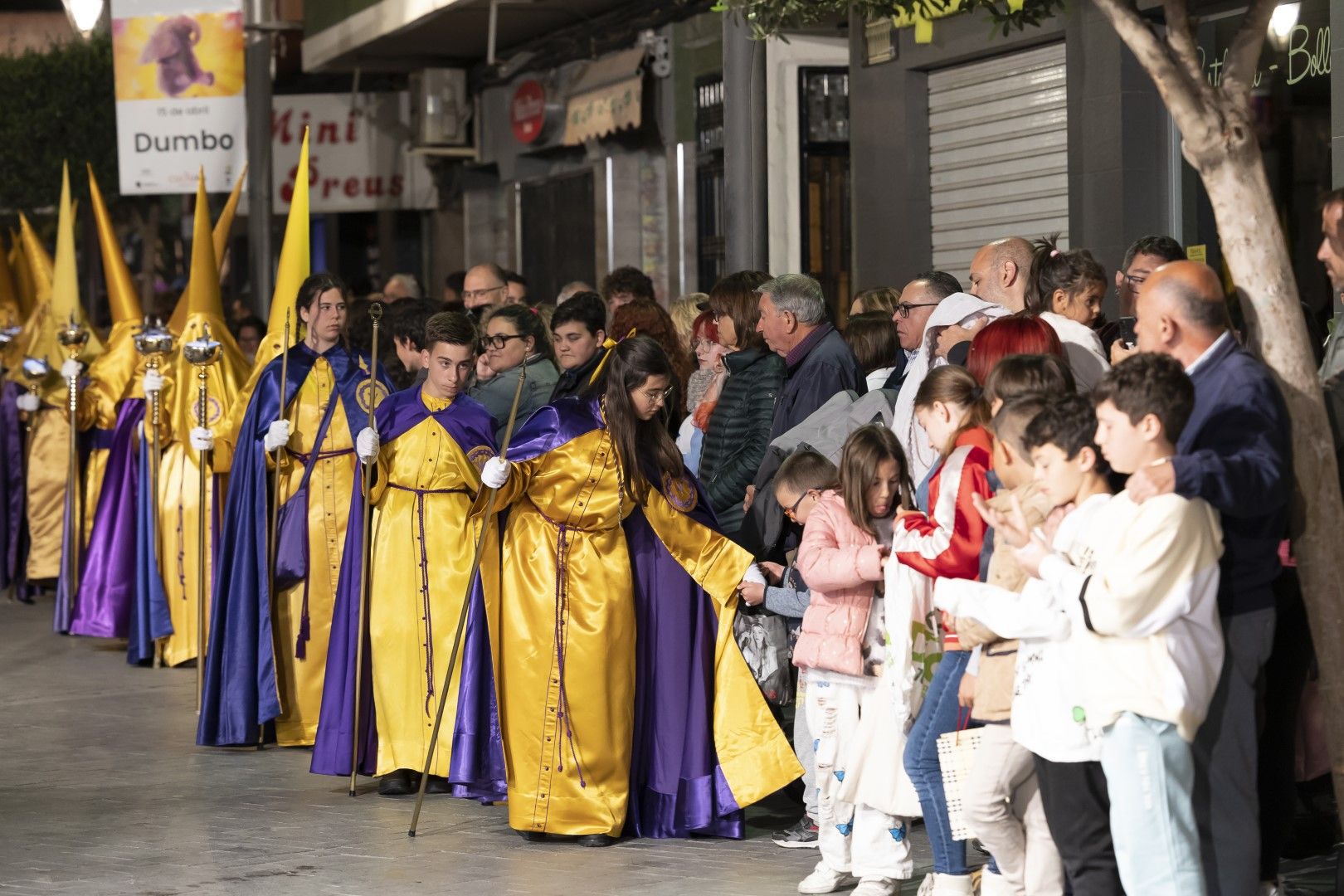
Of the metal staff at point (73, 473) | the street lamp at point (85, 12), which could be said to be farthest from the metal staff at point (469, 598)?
the street lamp at point (85, 12)

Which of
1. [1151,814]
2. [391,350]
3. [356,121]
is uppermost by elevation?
[356,121]

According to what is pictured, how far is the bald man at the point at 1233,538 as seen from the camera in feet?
16.7

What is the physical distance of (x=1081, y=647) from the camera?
5035mm

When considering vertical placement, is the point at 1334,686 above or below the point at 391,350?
below

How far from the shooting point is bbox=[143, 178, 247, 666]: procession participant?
1162cm

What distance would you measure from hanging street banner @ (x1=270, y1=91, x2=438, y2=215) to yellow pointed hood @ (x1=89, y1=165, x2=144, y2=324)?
786 cm

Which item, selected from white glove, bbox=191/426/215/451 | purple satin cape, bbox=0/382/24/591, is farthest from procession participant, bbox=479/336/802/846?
purple satin cape, bbox=0/382/24/591

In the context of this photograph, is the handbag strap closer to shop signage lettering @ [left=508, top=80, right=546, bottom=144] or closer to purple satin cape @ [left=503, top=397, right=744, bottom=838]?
purple satin cape @ [left=503, top=397, right=744, bottom=838]

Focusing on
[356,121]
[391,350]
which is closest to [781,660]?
[391,350]

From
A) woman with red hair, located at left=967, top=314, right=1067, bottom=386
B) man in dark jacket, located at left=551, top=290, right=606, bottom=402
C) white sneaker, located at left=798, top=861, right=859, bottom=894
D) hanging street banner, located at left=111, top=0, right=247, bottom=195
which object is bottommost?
white sneaker, located at left=798, top=861, right=859, bottom=894

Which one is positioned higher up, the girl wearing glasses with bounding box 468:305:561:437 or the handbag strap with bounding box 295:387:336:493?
the girl wearing glasses with bounding box 468:305:561:437

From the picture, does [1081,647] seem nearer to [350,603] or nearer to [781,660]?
[781,660]

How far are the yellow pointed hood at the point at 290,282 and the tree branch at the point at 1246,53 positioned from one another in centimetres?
537

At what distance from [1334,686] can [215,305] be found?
25.0 ft
